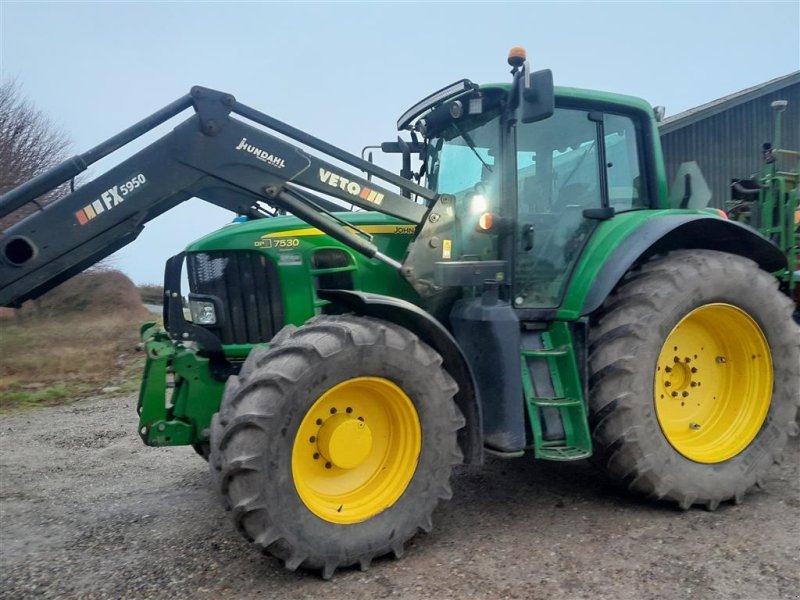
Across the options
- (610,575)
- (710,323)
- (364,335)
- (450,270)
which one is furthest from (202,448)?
(710,323)

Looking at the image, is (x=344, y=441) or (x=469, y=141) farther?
(x=469, y=141)

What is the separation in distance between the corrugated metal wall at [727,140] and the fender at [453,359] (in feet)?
44.5

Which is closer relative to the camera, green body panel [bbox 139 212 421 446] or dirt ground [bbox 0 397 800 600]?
dirt ground [bbox 0 397 800 600]

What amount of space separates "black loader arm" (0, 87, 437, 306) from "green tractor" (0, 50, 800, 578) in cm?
1

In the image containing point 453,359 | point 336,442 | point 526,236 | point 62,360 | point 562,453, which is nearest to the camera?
point 336,442

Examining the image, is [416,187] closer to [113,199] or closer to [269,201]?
[269,201]

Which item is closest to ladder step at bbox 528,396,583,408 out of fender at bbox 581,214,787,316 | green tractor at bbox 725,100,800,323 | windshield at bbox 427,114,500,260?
fender at bbox 581,214,787,316

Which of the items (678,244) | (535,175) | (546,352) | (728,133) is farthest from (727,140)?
(546,352)

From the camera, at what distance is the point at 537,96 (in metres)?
3.55

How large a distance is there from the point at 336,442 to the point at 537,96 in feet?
6.67

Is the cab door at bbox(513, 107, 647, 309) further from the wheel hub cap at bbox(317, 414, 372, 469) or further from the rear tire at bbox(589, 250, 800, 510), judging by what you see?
the wheel hub cap at bbox(317, 414, 372, 469)

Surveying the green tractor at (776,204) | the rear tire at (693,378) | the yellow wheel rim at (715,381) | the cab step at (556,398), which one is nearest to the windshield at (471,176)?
the cab step at (556,398)

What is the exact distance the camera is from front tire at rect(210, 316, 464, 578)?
3008 mm

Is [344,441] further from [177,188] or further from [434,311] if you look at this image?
[177,188]
